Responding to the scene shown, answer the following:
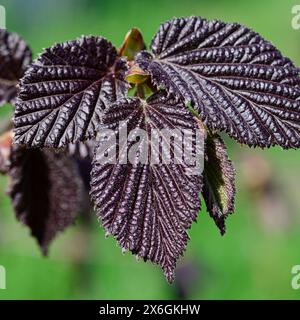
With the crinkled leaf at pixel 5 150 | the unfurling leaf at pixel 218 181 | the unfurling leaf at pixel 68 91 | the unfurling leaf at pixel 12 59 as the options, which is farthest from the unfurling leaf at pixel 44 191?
the unfurling leaf at pixel 218 181

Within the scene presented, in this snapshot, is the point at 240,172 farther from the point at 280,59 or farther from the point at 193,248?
the point at 280,59

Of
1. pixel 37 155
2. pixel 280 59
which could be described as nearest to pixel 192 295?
pixel 37 155

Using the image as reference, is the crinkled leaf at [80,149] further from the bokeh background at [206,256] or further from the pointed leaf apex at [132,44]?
the bokeh background at [206,256]

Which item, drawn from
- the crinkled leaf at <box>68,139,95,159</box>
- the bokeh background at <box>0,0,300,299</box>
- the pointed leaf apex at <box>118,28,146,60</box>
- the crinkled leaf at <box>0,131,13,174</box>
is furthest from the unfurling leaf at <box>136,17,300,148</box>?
the bokeh background at <box>0,0,300,299</box>

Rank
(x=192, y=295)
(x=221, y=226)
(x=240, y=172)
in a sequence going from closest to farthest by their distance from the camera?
(x=221, y=226), (x=192, y=295), (x=240, y=172)

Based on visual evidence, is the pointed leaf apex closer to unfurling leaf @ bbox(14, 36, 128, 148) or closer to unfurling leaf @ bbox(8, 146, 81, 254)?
unfurling leaf @ bbox(14, 36, 128, 148)

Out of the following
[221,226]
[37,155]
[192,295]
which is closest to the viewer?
[221,226]

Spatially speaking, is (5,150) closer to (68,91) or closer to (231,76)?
(68,91)

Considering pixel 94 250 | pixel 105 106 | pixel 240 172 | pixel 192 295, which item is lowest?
pixel 192 295
